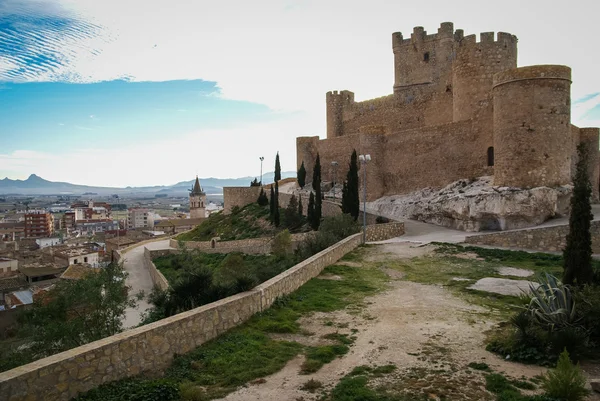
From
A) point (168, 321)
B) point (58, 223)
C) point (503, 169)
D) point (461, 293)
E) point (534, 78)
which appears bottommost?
point (58, 223)

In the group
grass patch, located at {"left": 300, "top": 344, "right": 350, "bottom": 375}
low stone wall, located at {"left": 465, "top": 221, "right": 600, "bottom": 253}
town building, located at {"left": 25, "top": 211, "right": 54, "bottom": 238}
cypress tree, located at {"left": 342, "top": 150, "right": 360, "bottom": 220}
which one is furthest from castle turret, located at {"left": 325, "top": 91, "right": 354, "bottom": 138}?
town building, located at {"left": 25, "top": 211, "right": 54, "bottom": 238}

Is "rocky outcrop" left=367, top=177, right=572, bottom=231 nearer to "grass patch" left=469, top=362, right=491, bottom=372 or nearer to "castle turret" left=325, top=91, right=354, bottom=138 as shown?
"grass patch" left=469, top=362, right=491, bottom=372

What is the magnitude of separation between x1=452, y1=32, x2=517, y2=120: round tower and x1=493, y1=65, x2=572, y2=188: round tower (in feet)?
11.1

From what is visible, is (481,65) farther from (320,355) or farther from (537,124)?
(320,355)

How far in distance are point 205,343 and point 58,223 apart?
148m

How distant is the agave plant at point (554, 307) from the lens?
725cm

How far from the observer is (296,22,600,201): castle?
20.5 m

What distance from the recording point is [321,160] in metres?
41.0

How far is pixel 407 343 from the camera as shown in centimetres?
766

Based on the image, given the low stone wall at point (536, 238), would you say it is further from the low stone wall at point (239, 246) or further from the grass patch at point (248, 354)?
the low stone wall at point (239, 246)

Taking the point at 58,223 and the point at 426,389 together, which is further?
the point at 58,223

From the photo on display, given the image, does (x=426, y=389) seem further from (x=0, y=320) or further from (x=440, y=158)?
(x=0, y=320)

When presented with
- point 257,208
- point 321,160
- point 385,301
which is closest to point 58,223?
point 257,208

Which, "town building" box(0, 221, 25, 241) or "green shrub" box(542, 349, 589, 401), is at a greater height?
"green shrub" box(542, 349, 589, 401)
